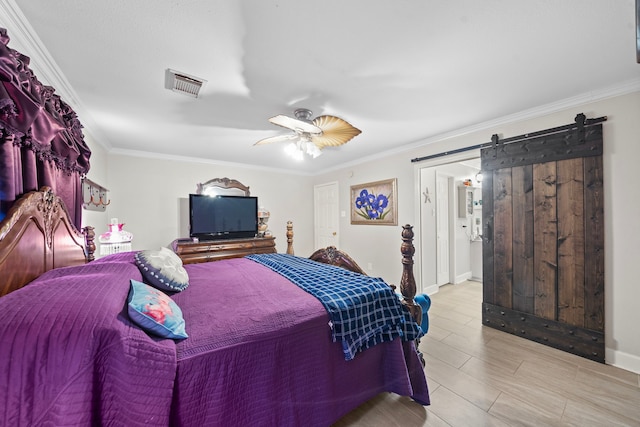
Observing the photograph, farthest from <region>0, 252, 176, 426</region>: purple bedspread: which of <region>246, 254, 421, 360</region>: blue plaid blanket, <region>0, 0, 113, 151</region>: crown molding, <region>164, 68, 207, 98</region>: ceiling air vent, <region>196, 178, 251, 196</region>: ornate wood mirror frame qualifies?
<region>196, 178, 251, 196</region>: ornate wood mirror frame

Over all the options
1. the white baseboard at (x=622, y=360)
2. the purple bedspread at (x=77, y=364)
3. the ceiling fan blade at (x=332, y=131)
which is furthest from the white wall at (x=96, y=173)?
the white baseboard at (x=622, y=360)

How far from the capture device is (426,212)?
379 cm

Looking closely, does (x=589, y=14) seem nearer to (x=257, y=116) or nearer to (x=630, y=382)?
(x=257, y=116)

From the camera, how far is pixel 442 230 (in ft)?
13.9

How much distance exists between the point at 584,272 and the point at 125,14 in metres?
3.86

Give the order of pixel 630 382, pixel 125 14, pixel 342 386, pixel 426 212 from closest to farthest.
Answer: pixel 125 14 < pixel 342 386 < pixel 630 382 < pixel 426 212

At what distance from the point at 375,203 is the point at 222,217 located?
2.69 m

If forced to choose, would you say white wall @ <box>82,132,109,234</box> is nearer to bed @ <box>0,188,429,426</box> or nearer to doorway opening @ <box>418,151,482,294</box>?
bed @ <box>0,188,429,426</box>

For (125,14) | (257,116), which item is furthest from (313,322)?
(257,116)

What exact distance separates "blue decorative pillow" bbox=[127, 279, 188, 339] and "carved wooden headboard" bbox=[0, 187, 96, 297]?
1.65 feet

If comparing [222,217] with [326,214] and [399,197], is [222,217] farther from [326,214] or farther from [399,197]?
[399,197]

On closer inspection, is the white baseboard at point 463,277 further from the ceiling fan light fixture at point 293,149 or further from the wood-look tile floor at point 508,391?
the ceiling fan light fixture at point 293,149

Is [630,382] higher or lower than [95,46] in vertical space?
lower

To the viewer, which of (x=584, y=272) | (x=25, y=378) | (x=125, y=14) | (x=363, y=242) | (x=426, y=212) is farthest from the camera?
(x=363, y=242)
